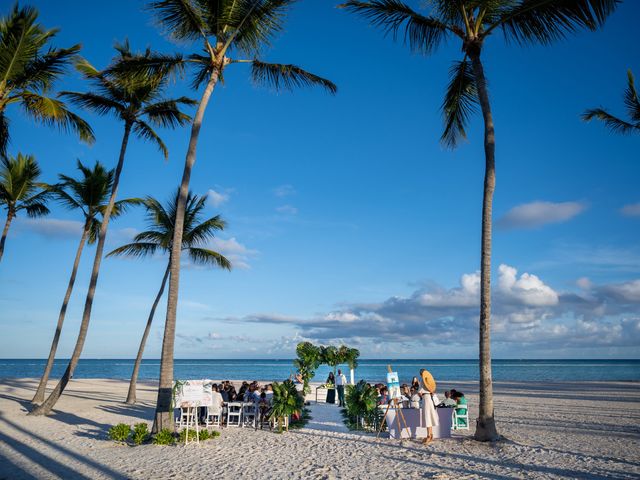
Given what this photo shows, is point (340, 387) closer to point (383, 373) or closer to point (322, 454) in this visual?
point (322, 454)

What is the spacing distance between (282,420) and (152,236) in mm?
10552

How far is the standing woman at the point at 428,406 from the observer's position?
9.76 m

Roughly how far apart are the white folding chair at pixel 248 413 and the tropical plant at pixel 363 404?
257 cm

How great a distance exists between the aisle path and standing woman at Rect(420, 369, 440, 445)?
2687 millimetres

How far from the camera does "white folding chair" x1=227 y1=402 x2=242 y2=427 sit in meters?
Result: 12.5

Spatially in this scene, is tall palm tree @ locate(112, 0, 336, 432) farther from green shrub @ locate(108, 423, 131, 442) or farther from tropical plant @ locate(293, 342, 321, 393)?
tropical plant @ locate(293, 342, 321, 393)

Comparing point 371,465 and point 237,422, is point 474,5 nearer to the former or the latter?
point 371,465

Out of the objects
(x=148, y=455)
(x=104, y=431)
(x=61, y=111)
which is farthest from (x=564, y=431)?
(x=61, y=111)

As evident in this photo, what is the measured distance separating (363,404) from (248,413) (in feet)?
10.7

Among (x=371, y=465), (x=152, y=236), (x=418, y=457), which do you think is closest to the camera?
(x=371, y=465)

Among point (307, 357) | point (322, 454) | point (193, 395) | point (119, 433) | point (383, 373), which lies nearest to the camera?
point (322, 454)

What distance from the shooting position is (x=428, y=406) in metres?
9.89

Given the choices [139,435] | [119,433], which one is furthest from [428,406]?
[119,433]

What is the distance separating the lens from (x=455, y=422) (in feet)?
37.5
